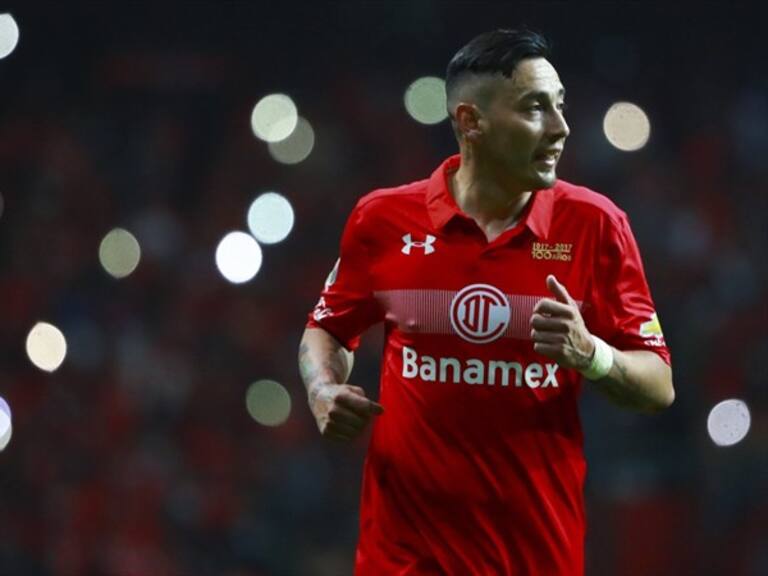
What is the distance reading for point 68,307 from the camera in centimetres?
533

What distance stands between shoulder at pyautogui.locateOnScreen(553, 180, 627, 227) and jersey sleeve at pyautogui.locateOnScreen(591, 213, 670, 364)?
0.05 ft

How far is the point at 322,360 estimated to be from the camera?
2617mm

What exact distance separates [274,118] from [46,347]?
4.24 ft

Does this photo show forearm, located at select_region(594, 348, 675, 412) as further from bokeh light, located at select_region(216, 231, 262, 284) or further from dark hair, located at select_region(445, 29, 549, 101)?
bokeh light, located at select_region(216, 231, 262, 284)

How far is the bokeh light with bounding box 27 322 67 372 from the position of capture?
5230 millimetres

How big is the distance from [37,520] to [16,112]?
164 centimetres

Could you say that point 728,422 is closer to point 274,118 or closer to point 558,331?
point 274,118

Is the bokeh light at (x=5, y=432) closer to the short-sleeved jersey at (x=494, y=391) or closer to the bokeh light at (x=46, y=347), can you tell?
the bokeh light at (x=46, y=347)

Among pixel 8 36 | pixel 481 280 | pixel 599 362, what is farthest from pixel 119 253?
pixel 599 362

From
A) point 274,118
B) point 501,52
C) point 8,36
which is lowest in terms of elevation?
point 501,52

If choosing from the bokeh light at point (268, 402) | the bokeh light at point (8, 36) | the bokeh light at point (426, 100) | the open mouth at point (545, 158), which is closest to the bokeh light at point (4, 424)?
the bokeh light at point (268, 402)

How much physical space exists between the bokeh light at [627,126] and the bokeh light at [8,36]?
239 cm

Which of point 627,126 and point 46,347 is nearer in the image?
point 46,347

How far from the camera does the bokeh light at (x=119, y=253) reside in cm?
532
